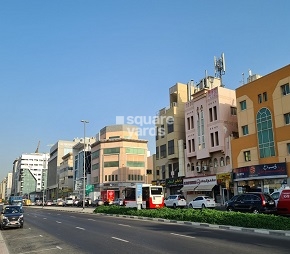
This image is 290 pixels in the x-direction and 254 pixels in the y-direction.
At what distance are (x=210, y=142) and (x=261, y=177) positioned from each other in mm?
11980

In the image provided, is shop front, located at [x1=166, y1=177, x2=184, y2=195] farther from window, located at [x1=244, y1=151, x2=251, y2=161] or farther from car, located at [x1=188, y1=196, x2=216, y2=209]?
car, located at [x1=188, y1=196, x2=216, y2=209]

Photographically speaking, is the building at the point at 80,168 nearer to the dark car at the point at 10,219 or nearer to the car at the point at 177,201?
the car at the point at 177,201

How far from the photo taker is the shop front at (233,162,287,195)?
3612cm

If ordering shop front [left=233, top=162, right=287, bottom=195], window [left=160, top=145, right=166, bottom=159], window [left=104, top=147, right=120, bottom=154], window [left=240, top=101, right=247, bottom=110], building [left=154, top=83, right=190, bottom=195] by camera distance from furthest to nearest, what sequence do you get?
window [left=104, top=147, right=120, bottom=154] < window [left=160, top=145, right=166, bottom=159] < building [left=154, top=83, right=190, bottom=195] < window [left=240, top=101, right=247, bottom=110] < shop front [left=233, top=162, right=287, bottom=195]

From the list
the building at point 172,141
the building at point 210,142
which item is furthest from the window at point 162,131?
the building at point 210,142

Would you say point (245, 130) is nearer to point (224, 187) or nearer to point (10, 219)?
point (224, 187)

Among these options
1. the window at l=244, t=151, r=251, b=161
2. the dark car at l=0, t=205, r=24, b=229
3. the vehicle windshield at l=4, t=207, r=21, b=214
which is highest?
the window at l=244, t=151, r=251, b=161

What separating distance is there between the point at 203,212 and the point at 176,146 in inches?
1429

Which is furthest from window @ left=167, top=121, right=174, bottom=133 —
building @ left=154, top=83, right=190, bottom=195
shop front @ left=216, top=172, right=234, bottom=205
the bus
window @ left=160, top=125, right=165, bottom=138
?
the bus

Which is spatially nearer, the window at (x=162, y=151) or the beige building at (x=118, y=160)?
the window at (x=162, y=151)

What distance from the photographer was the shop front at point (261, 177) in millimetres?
36125

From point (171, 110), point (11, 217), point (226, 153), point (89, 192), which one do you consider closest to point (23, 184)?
point (89, 192)

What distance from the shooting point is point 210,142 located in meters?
48.9

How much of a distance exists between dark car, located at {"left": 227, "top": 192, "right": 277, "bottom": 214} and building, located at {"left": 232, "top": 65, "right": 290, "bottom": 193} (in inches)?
514
